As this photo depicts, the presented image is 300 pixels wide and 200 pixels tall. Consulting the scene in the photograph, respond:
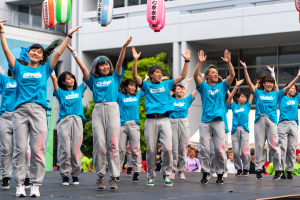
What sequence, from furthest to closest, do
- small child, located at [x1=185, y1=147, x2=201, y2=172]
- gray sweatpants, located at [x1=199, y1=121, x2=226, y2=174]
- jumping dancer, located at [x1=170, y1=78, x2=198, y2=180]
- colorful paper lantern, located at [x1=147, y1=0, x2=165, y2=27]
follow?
1. small child, located at [x1=185, y1=147, x2=201, y2=172]
2. colorful paper lantern, located at [x1=147, y1=0, x2=165, y2=27]
3. jumping dancer, located at [x1=170, y1=78, x2=198, y2=180]
4. gray sweatpants, located at [x1=199, y1=121, x2=226, y2=174]

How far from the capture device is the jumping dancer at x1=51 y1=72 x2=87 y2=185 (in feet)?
28.7

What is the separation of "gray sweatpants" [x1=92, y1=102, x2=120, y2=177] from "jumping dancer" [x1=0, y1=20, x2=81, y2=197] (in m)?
1.00

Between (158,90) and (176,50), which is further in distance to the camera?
(176,50)

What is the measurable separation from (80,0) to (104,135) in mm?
20271

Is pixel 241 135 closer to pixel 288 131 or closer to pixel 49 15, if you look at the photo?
pixel 288 131

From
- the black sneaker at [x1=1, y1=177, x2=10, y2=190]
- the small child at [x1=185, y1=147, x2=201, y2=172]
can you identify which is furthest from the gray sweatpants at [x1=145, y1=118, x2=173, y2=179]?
the small child at [x1=185, y1=147, x2=201, y2=172]

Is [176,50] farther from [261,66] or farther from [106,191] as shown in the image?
[106,191]

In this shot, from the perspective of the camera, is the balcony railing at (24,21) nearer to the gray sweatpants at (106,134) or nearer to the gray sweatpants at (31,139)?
the gray sweatpants at (106,134)

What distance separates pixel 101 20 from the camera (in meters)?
11.6

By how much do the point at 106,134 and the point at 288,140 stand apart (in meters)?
5.00

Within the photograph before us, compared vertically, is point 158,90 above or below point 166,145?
above

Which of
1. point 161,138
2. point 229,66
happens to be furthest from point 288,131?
point 161,138

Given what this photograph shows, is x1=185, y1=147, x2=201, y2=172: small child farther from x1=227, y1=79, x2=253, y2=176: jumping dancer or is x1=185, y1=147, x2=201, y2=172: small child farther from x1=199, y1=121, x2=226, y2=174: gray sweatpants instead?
x1=199, y1=121, x2=226, y2=174: gray sweatpants

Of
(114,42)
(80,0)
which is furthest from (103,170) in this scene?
(80,0)
